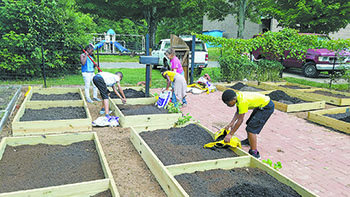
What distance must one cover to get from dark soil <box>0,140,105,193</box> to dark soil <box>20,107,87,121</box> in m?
1.49

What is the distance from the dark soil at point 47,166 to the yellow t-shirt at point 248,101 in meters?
2.21

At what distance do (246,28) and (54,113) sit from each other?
3038cm

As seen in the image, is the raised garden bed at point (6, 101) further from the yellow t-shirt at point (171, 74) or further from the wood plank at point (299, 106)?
the wood plank at point (299, 106)

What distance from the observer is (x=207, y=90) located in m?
9.88

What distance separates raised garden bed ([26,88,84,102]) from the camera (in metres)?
7.64

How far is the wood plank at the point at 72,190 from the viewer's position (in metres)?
2.87

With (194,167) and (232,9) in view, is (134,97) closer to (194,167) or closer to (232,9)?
(194,167)

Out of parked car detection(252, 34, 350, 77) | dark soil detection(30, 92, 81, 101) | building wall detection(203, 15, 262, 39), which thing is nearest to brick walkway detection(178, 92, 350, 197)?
dark soil detection(30, 92, 81, 101)

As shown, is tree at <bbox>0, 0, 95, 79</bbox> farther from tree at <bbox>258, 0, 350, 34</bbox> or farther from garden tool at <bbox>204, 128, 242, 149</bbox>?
tree at <bbox>258, 0, 350, 34</bbox>

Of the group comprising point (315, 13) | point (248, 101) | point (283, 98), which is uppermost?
point (315, 13)

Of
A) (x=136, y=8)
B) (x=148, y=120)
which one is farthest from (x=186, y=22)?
(x=148, y=120)

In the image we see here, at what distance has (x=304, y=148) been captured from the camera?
5047 millimetres

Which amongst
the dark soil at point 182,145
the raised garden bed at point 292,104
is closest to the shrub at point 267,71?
the raised garden bed at point 292,104

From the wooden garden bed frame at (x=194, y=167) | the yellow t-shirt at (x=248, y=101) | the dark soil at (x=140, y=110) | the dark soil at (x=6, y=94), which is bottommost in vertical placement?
the wooden garden bed frame at (x=194, y=167)
